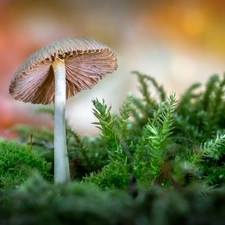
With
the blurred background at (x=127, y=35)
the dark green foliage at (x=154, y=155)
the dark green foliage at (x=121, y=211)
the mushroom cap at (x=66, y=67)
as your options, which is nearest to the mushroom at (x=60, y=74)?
the mushroom cap at (x=66, y=67)

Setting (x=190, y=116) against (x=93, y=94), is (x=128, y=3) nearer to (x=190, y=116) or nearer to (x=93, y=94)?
(x=93, y=94)

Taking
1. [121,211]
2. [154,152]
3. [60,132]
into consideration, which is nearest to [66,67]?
[60,132]

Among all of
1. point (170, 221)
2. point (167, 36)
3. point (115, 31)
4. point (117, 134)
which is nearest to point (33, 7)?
point (115, 31)

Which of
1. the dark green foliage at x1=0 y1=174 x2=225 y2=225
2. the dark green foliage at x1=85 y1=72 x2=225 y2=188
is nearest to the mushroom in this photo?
the dark green foliage at x1=85 y1=72 x2=225 y2=188

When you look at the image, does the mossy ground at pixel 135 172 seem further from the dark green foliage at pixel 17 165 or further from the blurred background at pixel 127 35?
the blurred background at pixel 127 35

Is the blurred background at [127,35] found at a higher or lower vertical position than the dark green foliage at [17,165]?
higher

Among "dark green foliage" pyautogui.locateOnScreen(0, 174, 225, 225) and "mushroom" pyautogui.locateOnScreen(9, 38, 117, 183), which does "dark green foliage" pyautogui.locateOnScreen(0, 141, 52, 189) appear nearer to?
"mushroom" pyautogui.locateOnScreen(9, 38, 117, 183)
